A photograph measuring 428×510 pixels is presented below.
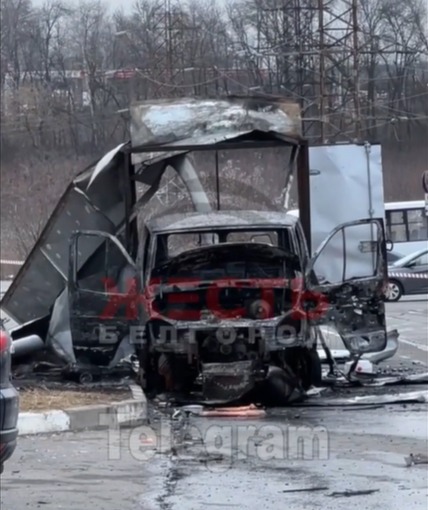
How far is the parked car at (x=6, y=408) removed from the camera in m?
6.04

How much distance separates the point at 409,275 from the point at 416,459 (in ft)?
76.6

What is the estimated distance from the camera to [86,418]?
1006cm

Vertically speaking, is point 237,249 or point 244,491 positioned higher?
point 237,249

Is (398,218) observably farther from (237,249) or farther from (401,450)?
(401,450)

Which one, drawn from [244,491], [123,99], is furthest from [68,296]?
[123,99]

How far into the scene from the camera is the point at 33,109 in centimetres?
6300

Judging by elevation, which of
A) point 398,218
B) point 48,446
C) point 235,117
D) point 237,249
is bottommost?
point 398,218

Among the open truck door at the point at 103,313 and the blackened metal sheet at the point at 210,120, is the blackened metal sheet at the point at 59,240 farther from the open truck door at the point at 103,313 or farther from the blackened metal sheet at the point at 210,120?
the open truck door at the point at 103,313

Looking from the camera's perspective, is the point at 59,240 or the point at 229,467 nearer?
the point at 229,467

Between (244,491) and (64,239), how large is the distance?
7476mm

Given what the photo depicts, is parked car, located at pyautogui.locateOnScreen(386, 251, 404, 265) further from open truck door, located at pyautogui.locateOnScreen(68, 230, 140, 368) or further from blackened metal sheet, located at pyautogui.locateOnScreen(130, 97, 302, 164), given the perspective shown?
open truck door, located at pyautogui.locateOnScreen(68, 230, 140, 368)

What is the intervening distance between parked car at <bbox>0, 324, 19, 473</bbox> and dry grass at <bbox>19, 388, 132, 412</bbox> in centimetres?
395

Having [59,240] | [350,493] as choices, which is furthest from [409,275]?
[350,493]

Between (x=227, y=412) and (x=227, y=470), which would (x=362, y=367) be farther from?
(x=227, y=470)
